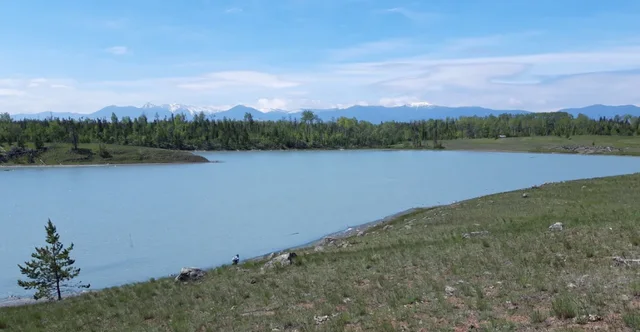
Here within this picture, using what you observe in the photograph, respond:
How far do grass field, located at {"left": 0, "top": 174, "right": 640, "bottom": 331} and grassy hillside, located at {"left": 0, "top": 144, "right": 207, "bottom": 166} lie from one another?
6629 inches

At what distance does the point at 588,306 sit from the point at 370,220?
4498 centimetres

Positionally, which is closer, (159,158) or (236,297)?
(236,297)

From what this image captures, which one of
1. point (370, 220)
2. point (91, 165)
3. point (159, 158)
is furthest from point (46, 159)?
point (370, 220)

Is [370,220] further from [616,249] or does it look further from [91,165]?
[91,165]

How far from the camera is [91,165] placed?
17325cm

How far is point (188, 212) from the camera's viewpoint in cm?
6650

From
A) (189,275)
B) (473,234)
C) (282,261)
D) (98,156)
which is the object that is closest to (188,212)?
(189,275)

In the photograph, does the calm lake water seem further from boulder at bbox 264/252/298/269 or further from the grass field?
the grass field

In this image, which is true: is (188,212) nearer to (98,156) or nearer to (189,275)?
(189,275)

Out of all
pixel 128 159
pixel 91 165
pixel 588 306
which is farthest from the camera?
pixel 128 159

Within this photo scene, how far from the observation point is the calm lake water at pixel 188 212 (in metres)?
41.7

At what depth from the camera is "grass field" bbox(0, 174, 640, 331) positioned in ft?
39.3

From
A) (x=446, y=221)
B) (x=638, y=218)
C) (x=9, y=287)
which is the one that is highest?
(x=638, y=218)

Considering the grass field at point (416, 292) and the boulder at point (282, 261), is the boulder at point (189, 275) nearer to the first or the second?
the grass field at point (416, 292)
